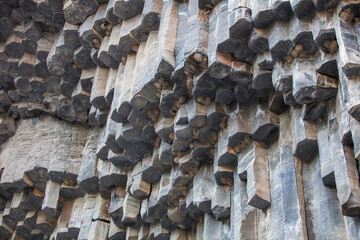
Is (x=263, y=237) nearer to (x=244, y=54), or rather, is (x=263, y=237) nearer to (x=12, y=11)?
(x=244, y=54)

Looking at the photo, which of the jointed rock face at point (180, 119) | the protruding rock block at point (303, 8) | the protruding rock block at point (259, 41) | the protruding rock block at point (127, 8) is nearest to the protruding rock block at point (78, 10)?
the jointed rock face at point (180, 119)

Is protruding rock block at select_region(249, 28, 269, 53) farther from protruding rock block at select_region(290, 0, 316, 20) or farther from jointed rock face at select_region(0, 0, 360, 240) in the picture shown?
protruding rock block at select_region(290, 0, 316, 20)

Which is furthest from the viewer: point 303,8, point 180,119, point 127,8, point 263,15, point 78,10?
point 78,10

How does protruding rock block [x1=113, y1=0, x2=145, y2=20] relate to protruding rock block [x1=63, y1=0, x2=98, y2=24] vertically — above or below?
below

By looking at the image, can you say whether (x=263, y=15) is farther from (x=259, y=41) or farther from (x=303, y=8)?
(x=303, y=8)

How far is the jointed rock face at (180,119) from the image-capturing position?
4891 millimetres

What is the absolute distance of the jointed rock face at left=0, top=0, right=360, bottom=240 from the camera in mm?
4891

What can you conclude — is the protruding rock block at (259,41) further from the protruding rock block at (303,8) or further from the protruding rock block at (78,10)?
the protruding rock block at (78,10)

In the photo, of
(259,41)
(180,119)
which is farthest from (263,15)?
(180,119)

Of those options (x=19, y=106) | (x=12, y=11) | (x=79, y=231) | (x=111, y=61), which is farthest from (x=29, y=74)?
(x=79, y=231)

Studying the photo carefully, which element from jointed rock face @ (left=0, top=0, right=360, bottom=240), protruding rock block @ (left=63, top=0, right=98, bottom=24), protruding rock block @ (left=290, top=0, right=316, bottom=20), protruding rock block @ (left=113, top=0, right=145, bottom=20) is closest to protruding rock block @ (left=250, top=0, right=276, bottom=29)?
jointed rock face @ (left=0, top=0, right=360, bottom=240)

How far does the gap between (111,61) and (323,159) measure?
3.86 meters

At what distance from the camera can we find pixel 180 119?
6.34 m

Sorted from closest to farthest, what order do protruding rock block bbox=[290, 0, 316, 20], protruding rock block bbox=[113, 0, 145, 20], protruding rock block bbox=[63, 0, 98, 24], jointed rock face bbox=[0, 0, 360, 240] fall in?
jointed rock face bbox=[0, 0, 360, 240] < protruding rock block bbox=[290, 0, 316, 20] < protruding rock block bbox=[113, 0, 145, 20] < protruding rock block bbox=[63, 0, 98, 24]
